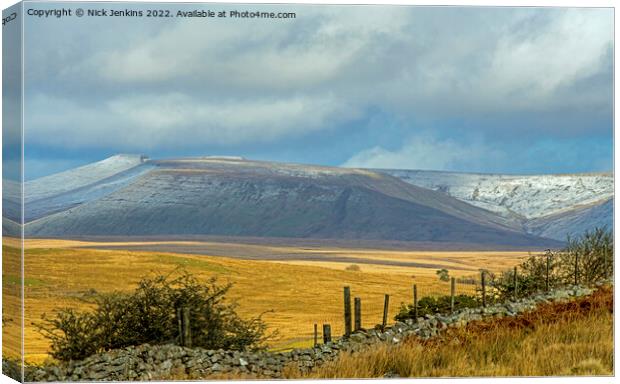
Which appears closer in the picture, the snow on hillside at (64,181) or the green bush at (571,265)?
the green bush at (571,265)

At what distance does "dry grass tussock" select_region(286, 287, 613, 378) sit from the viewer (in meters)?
13.1

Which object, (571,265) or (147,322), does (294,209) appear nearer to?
(571,265)

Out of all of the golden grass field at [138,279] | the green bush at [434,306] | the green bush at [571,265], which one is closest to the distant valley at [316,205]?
the golden grass field at [138,279]

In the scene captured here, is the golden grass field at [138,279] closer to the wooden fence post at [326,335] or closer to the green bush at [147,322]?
the green bush at [147,322]

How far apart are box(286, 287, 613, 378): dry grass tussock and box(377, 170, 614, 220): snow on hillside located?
139ft

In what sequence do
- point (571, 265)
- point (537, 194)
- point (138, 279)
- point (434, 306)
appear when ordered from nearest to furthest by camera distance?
point (434, 306)
point (138, 279)
point (571, 265)
point (537, 194)

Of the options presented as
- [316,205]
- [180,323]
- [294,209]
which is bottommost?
[180,323]

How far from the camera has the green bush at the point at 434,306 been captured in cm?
1708

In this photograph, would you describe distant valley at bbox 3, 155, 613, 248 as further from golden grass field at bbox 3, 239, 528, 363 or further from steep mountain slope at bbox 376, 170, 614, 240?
golden grass field at bbox 3, 239, 528, 363

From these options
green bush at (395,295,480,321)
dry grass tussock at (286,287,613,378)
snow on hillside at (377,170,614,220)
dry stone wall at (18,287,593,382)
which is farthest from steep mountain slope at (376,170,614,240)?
dry stone wall at (18,287,593,382)

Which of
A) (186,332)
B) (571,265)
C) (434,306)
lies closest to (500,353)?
(434,306)

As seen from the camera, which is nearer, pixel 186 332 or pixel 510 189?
pixel 186 332

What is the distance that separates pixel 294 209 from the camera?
12050 cm

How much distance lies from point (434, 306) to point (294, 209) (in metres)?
103
